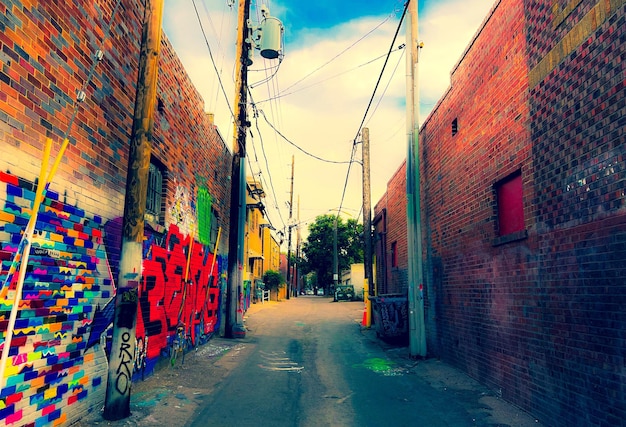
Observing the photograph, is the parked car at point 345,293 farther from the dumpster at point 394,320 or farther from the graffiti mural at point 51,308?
the graffiti mural at point 51,308

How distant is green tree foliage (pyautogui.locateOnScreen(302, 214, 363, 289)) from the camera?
5025 cm

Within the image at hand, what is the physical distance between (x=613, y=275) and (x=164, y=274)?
704 cm

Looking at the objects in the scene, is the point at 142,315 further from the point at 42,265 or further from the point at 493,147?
the point at 493,147

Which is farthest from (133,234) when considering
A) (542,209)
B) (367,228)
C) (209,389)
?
(367,228)

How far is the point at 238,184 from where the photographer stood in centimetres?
1403

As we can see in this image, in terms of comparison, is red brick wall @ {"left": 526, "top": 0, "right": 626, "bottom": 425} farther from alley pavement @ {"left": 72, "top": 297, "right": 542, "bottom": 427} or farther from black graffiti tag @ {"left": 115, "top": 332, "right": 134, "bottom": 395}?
black graffiti tag @ {"left": 115, "top": 332, "right": 134, "bottom": 395}

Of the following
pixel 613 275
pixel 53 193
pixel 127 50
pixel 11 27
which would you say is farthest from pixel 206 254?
pixel 613 275

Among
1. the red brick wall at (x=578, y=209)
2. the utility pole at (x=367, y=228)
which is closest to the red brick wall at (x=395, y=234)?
the utility pole at (x=367, y=228)

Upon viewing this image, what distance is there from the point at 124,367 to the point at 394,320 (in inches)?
325

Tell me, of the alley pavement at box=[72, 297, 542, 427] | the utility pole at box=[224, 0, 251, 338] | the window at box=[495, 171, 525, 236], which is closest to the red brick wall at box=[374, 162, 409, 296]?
the alley pavement at box=[72, 297, 542, 427]

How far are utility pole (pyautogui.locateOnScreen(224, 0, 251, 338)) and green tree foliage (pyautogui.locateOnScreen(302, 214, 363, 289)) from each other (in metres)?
35.6

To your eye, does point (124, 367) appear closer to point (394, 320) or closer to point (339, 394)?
point (339, 394)

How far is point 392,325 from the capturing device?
1227cm

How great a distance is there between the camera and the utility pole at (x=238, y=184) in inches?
538
